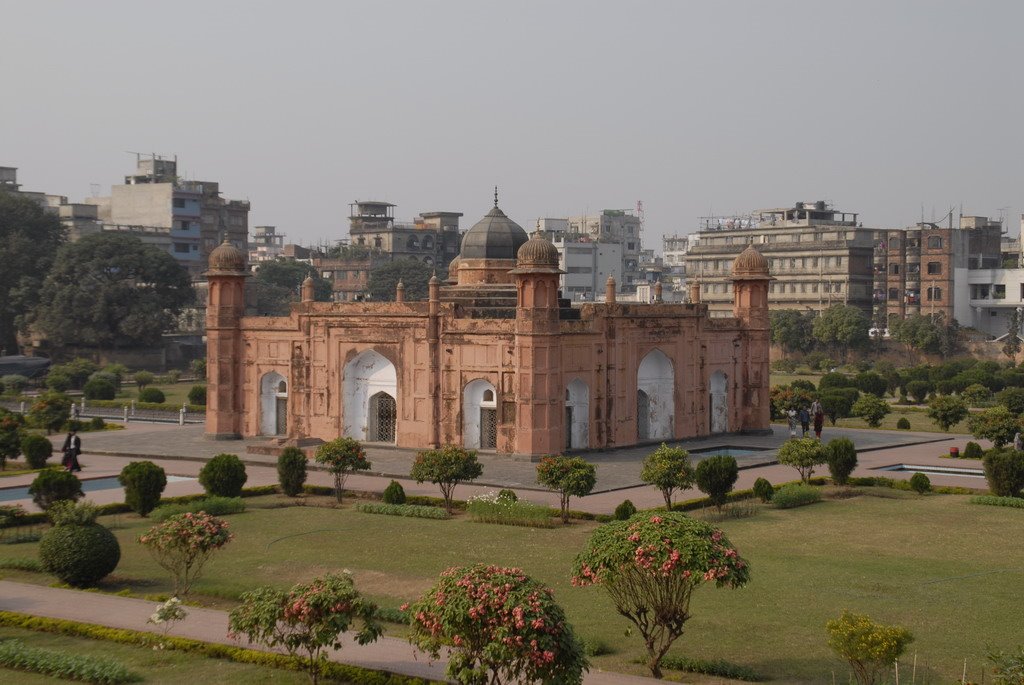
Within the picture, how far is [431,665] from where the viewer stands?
17.3 meters

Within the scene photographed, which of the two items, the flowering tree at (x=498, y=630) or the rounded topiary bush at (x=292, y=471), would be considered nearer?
the flowering tree at (x=498, y=630)

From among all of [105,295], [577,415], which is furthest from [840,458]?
[105,295]

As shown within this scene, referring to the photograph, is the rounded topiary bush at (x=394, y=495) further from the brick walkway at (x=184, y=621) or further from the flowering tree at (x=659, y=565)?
the flowering tree at (x=659, y=565)

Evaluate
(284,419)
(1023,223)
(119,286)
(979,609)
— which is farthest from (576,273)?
(979,609)

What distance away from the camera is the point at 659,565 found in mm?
16938

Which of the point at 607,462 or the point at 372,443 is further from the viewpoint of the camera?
the point at 372,443

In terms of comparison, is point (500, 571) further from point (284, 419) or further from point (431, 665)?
point (284, 419)

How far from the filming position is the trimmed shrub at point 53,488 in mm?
29203

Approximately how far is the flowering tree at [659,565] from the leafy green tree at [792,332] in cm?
7440

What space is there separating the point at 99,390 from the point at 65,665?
44.1m

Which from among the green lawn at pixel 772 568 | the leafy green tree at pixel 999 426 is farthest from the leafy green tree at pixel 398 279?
the green lawn at pixel 772 568

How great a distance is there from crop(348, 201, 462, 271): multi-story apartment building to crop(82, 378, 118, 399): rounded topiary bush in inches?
2324

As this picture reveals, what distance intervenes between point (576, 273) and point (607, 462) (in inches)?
3189

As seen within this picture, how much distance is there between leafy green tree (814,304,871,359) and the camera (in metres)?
87.2
